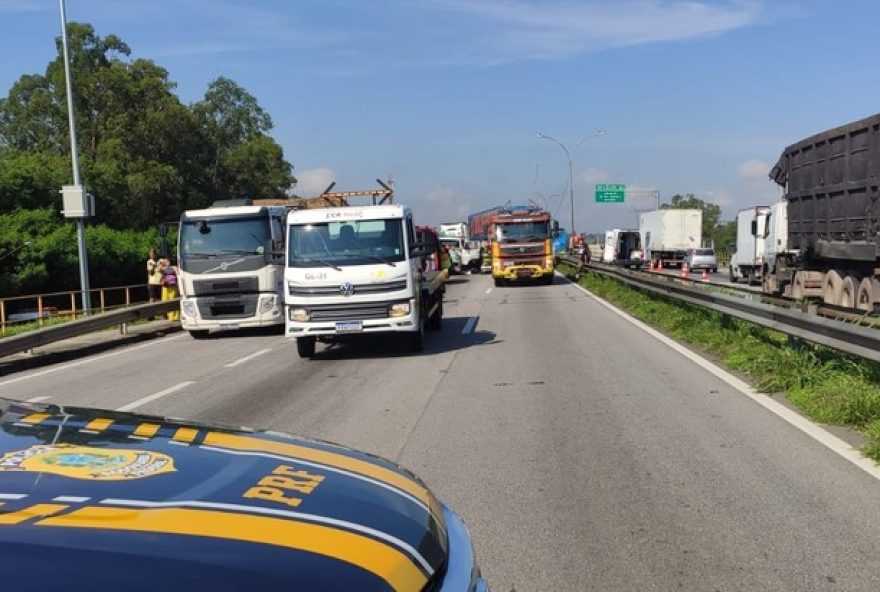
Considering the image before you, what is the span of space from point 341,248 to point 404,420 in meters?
5.54

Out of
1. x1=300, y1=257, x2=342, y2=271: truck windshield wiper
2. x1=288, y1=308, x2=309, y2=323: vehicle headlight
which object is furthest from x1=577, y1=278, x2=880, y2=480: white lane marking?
x1=288, y1=308, x2=309, y2=323: vehicle headlight

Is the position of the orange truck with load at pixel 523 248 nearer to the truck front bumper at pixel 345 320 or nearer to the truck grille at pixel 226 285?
the truck grille at pixel 226 285

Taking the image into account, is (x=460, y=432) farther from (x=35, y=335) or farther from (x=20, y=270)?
(x=20, y=270)

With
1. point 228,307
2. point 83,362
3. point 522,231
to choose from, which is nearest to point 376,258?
point 228,307

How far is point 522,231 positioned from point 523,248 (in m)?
1.02

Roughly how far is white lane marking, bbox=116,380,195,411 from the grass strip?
6.92 m

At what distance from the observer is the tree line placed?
129ft

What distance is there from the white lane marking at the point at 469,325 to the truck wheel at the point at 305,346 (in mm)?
3996

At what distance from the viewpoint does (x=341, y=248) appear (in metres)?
12.7

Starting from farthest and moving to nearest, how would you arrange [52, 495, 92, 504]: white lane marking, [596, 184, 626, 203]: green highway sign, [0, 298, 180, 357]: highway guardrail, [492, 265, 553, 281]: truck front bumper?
[596, 184, 626, 203]: green highway sign → [492, 265, 553, 281]: truck front bumper → [0, 298, 180, 357]: highway guardrail → [52, 495, 92, 504]: white lane marking

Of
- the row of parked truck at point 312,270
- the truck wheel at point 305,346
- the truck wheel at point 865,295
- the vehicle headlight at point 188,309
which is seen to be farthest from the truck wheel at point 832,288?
the vehicle headlight at point 188,309

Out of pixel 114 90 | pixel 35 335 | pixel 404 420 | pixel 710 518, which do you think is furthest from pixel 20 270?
pixel 710 518

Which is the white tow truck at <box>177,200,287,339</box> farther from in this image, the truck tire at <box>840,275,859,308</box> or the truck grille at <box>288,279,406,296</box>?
the truck tire at <box>840,275,859,308</box>

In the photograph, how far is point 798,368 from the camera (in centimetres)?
890
